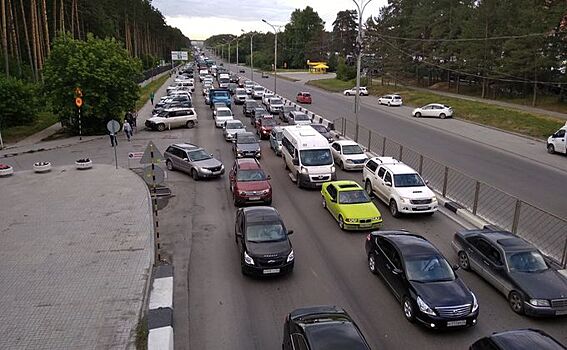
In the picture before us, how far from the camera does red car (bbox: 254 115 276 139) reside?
32050 millimetres

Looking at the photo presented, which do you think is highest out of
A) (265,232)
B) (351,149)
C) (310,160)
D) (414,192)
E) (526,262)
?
(310,160)

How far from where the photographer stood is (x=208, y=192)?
66.2 feet

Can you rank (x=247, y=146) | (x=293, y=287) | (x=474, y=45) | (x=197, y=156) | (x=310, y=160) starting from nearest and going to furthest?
(x=293, y=287)
(x=310, y=160)
(x=197, y=156)
(x=247, y=146)
(x=474, y=45)

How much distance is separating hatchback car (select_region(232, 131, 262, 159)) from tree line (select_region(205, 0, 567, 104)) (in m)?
9.38

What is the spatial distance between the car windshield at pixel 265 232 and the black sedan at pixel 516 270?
16.5ft

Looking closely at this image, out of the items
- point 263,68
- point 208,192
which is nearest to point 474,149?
point 208,192

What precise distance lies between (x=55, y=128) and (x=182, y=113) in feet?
34.3

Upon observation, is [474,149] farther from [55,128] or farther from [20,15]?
[20,15]

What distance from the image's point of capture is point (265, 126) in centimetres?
3241

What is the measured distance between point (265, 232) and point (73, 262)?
5333 millimetres

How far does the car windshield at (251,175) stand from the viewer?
18578 millimetres

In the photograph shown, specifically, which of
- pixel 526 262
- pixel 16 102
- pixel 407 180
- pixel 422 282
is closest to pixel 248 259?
pixel 422 282

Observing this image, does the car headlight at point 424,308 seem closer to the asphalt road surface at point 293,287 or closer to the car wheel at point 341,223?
the asphalt road surface at point 293,287

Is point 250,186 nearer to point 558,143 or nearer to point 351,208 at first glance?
point 351,208
